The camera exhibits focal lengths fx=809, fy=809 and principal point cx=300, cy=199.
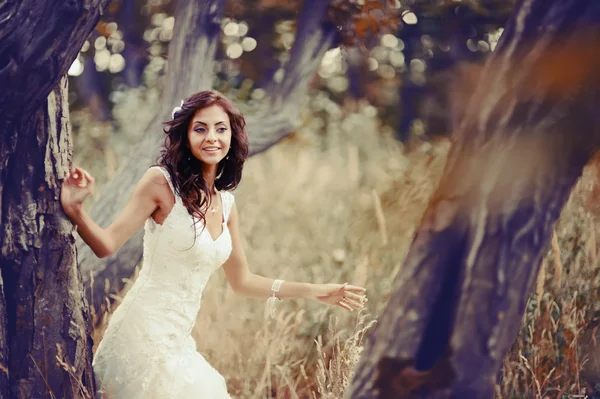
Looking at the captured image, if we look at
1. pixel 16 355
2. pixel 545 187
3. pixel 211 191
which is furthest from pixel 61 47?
pixel 545 187

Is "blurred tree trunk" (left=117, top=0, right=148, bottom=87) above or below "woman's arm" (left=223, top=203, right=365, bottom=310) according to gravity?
above

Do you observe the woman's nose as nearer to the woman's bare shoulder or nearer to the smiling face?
the smiling face

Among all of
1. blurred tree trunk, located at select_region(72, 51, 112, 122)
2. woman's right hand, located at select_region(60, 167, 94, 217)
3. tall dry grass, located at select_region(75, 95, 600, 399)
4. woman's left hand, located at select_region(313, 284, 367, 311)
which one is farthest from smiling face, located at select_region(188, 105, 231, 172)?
blurred tree trunk, located at select_region(72, 51, 112, 122)

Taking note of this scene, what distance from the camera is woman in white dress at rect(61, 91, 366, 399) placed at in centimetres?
236

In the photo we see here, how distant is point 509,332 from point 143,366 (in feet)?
3.73

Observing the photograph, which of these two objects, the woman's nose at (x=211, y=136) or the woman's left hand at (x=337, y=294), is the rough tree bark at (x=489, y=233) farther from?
the woman's nose at (x=211, y=136)

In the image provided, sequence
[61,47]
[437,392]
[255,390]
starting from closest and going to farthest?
1. [61,47]
2. [437,392]
3. [255,390]

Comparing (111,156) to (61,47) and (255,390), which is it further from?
(61,47)

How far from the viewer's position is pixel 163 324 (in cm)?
240

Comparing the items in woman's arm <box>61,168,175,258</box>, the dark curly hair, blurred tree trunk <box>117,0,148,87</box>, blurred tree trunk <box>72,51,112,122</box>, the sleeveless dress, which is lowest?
the sleeveless dress

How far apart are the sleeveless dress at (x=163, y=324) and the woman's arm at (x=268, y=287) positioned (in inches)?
10.0

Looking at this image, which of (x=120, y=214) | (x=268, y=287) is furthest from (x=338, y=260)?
(x=120, y=214)

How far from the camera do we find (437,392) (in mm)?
2492

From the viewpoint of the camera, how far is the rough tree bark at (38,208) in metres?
2.24
